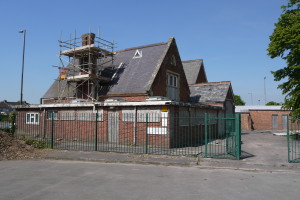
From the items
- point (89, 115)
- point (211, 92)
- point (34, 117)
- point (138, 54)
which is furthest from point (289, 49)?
point (34, 117)

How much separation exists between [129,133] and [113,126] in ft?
4.62

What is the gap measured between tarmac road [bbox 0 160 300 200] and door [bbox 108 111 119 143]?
21.8ft

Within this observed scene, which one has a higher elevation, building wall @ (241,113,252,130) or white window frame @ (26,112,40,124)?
white window frame @ (26,112,40,124)

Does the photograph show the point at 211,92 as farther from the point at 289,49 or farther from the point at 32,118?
the point at 32,118

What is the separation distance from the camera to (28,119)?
2208cm

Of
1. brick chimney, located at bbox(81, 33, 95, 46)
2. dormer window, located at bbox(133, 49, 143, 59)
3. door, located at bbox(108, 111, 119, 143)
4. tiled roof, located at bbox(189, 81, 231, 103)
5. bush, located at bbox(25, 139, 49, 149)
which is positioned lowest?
bush, located at bbox(25, 139, 49, 149)

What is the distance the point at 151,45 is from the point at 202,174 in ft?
54.3

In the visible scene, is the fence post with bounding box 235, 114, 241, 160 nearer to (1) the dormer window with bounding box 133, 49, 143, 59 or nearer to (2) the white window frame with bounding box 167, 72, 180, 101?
(2) the white window frame with bounding box 167, 72, 180, 101

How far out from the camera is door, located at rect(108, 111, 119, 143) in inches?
681

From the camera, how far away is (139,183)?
758 cm

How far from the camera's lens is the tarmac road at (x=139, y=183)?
20.9ft

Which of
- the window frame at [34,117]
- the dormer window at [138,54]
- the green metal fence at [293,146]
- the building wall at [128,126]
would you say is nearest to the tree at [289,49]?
the green metal fence at [293,146]

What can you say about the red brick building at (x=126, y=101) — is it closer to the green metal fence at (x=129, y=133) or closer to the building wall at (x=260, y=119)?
the green metal fence at (x=129, y=133)

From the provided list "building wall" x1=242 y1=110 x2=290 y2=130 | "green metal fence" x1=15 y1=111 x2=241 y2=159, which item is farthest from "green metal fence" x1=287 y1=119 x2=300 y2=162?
"building wall" x1=242 y1=110 x2=290 y2=130
